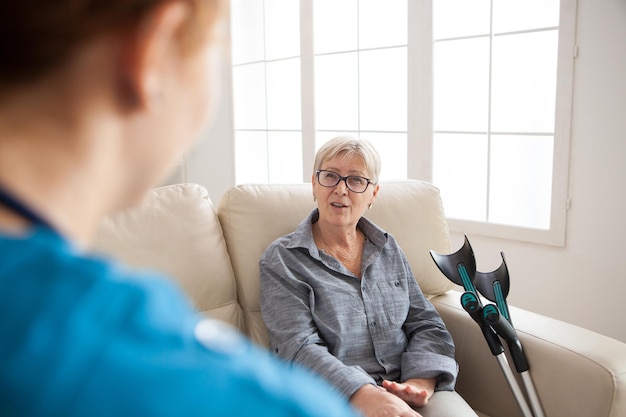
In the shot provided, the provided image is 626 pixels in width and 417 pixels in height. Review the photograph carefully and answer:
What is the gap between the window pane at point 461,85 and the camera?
3.19m

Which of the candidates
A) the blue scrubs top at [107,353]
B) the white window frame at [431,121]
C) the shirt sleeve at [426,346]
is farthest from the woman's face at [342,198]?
the blue scrubs top at [107,353]

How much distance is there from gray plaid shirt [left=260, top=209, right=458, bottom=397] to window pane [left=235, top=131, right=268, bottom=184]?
2624 millimetres

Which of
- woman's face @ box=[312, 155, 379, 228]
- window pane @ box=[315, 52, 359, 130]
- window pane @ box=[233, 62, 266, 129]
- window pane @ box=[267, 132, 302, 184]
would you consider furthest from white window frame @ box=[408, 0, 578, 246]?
window pane @ box=[233, 62, 266, 129]

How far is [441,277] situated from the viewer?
7.42 feet

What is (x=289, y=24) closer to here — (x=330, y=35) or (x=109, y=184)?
(x=330, y=35)

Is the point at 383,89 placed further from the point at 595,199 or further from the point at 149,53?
the point at 149,53

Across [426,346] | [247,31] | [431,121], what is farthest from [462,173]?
[247,31]

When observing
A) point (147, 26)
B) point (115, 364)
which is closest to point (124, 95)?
point (147, 26)

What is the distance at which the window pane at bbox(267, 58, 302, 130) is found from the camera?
4238mm

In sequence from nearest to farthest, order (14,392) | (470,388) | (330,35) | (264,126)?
(14,392)
(470,388)
(330,35)
(264,126)

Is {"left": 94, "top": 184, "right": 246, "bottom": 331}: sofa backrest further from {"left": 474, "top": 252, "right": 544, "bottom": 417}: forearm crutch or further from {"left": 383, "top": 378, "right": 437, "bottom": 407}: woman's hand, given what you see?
{"left": 474, "top": 252, "right": 544, "bottom": 417}: forearm crutch

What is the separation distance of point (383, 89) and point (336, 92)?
0.39 m

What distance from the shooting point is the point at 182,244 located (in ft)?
6.30

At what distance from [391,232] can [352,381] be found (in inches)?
27.1
